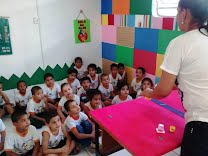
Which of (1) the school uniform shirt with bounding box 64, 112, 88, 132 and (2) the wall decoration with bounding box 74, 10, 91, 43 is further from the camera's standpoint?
(2) the wall decoration with bounding box 74, 10, 91, 43

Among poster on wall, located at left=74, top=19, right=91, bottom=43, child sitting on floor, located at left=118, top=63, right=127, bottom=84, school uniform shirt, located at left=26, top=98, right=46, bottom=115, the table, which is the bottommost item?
school uniform shirt, located at left=26, top=98, right=46, bottom=115

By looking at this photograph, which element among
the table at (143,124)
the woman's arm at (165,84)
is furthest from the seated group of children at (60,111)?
the woman's arm at (165,84)

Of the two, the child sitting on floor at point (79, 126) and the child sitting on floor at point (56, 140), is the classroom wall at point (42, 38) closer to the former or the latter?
the child sitting on floor at point (79, 126)

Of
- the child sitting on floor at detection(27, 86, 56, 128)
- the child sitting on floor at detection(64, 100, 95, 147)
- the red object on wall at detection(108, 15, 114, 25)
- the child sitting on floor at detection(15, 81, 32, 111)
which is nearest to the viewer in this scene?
the child sitting on floor at detection(64, 100, 95, 147)

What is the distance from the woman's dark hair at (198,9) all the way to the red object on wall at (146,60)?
1960mm

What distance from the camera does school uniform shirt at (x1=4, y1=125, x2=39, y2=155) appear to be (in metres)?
1.76

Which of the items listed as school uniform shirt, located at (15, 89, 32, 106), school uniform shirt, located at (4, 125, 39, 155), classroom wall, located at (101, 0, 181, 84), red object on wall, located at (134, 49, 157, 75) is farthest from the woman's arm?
school uniform shirt, located at (15, 89, 32, 106)

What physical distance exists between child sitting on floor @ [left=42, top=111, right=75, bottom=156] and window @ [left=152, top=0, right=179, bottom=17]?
183 cm

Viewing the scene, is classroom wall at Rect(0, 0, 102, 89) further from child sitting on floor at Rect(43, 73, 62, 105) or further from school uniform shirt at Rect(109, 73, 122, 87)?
school uniform shirt at Rect(109, 73, 122, 87)

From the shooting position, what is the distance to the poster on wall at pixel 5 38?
9.88 ft

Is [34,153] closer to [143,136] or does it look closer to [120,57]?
[143,136]

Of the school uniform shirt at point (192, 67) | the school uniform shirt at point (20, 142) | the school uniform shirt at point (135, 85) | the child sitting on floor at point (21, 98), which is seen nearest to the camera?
the school uniform shirt at point (192, 67)

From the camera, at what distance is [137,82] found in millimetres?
3107

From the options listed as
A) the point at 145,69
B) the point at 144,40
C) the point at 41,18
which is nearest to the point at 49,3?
the point at 41,18
